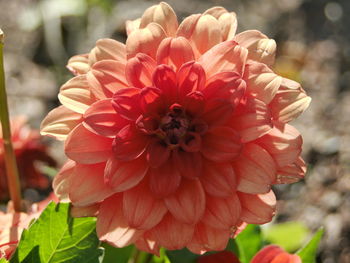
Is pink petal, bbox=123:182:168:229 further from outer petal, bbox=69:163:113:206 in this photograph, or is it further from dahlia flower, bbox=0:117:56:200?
dahlia flower, bbox=0:117:56:200

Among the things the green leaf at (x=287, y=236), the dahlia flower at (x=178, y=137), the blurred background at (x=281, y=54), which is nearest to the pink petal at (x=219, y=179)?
the dahlia flower at (x=178, y=137)

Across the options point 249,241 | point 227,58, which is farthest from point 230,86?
point 249,241

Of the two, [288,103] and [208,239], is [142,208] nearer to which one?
[208,239]

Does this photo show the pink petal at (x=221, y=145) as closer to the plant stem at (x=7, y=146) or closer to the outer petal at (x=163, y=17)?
the outer petal at (x=163, y=17)

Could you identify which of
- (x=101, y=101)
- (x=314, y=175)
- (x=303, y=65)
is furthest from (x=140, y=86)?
(x=303, y=65)

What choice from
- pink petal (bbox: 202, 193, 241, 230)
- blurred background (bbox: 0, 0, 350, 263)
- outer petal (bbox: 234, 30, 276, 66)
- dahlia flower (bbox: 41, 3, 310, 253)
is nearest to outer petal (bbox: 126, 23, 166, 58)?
dahlia flower (bbox: 41, 3, 310, 253)

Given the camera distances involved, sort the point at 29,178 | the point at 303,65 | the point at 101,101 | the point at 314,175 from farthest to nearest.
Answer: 1. the point at 303,65
2. the point at 314,175
3. the point at 29,178
4. the point at 101,101

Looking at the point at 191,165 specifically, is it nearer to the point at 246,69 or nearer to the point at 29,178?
the point at 246,69
